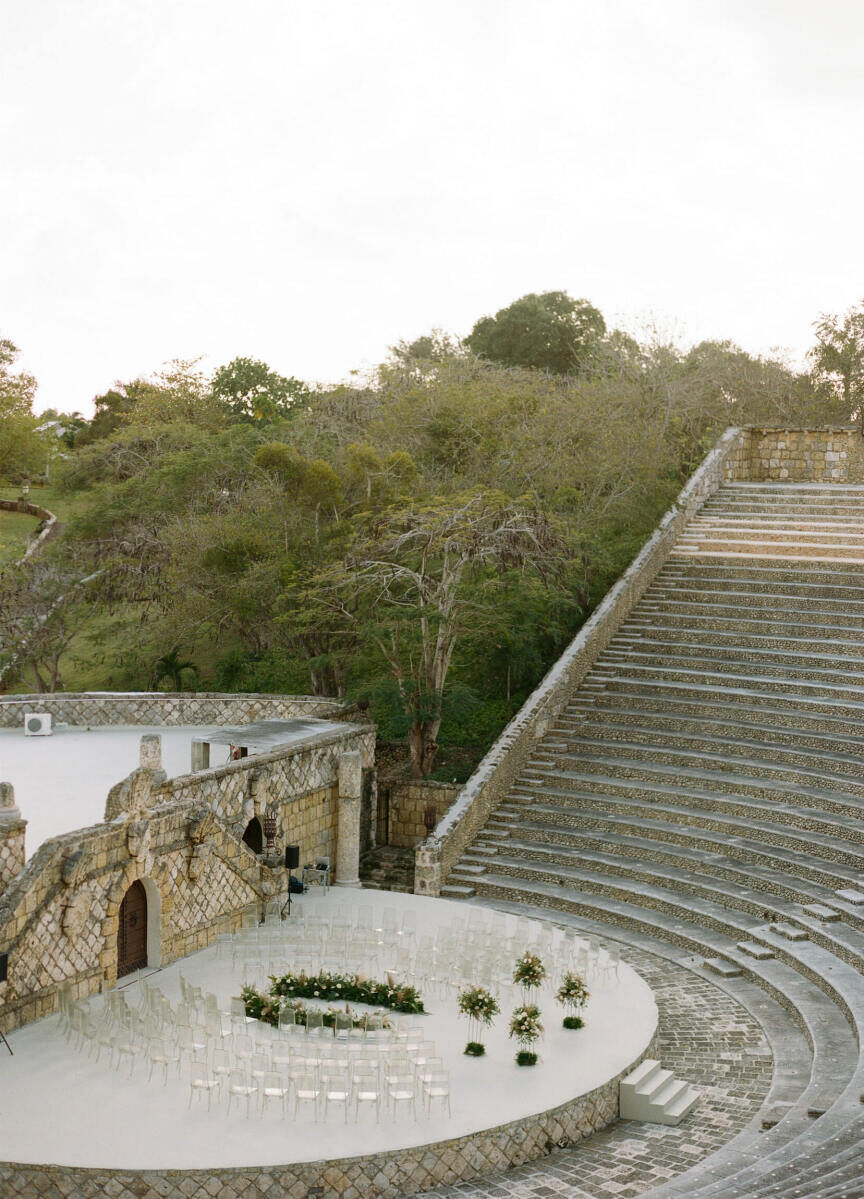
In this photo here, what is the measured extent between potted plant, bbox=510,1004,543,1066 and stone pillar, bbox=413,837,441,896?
585cm

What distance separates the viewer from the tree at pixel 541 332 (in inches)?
1863

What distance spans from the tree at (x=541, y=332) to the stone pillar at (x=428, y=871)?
31.0m

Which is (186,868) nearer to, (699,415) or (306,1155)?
(306,1155)

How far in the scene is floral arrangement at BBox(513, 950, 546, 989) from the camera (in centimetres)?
1372

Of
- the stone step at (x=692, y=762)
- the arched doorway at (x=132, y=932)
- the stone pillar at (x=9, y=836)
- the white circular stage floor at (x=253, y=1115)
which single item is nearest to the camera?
the white circular stage floor at (x=253, y=1115)

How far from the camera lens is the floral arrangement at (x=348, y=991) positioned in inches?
542

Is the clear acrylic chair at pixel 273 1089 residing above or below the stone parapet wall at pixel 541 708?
below

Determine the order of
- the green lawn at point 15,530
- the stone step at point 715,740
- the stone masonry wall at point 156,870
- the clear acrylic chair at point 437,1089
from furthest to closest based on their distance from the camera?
the green lawn at point 15,530, the stone step at point 715,740, the stone masonry wall at point 156,870, the clear acrylic chair at point 437,1089

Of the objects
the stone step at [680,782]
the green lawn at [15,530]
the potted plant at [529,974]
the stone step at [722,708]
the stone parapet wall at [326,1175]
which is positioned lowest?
the stone parapet wall at [326,1175]

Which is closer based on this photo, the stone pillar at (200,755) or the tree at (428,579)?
the stone pillar at (200,755)

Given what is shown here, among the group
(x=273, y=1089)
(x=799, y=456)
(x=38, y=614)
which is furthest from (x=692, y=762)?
(x=38, y=614)

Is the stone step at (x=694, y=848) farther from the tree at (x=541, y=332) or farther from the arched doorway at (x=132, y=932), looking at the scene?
the tree at (x=541, y=332)

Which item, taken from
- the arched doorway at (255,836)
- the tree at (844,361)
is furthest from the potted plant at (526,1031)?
the tree at (844,361)

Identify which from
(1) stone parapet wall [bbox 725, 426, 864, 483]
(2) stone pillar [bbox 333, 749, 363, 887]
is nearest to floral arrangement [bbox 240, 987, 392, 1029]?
(2) stone pillar [bbox 333, 749, 363, 887]
